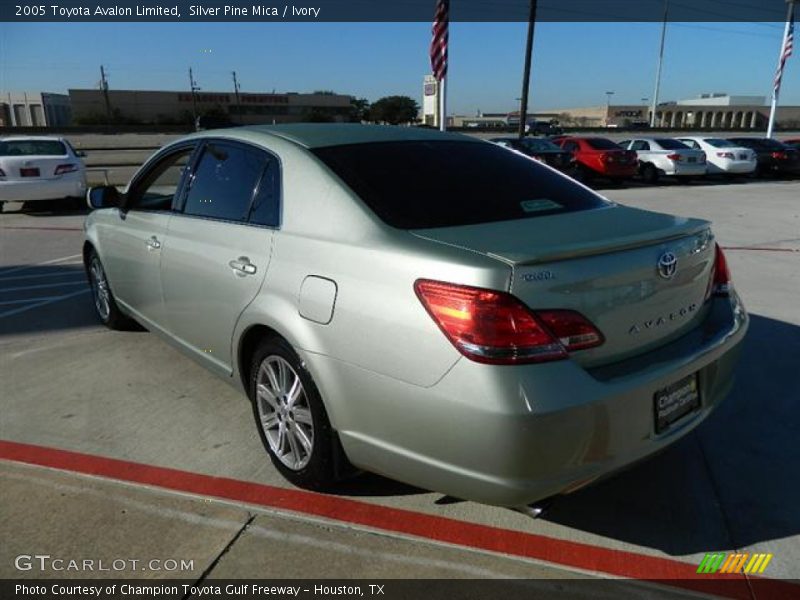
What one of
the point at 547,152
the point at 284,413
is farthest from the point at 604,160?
the point at 284,413

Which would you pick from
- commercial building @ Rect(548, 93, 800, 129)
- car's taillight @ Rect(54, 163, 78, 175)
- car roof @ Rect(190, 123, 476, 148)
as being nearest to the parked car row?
car's taillight @ Rect(54, 163, 78, 175)

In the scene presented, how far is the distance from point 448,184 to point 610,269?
37.6 inches

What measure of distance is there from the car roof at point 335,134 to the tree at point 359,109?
85.2 metres

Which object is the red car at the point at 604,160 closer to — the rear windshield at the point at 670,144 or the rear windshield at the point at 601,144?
the rear windshield at the point at 601,144

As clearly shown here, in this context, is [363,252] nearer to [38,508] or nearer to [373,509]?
[373,509]

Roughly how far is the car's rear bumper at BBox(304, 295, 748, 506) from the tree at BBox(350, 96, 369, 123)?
8678 centimetres

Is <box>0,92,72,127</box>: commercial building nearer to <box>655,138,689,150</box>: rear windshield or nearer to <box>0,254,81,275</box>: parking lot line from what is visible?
<box>655,138,689,150</box>: rear windshield

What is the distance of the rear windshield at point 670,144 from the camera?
65.8 feet

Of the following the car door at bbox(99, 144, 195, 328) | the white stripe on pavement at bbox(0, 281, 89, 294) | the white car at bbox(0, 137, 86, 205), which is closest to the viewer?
the car door at bbox(99, 144, 195, 328)

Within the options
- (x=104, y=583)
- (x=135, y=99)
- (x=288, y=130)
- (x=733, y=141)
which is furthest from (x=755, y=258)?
(x=135, y=99)

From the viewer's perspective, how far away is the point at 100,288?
208 inches

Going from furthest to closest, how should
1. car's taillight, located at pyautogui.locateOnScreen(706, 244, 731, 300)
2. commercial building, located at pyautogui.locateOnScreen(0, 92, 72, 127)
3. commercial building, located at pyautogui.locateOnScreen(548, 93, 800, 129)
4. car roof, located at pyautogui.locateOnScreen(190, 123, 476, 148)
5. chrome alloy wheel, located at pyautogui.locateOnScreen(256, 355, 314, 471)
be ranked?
commercial building, located at pyautogui.locateOnScreen(548, 93, 800, 129)
commercial building, located at pyautogui.locateOnScreen(0, 92, 72, 127)
car roof, located at pyautogui.locateOnScreen(190, 123, 476, 148)
car's taillight, located at pyautogui.locateOnScreen(706, 244, 731, 300)
chrome alloy wheel, located at pyautogui.locateOnScreen(256, 355, 314, 471)

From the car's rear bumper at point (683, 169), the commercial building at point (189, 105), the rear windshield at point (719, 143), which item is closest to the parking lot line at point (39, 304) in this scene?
the car's rear bumper at point (683, 169)

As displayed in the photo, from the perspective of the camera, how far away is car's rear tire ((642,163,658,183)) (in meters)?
20.4
